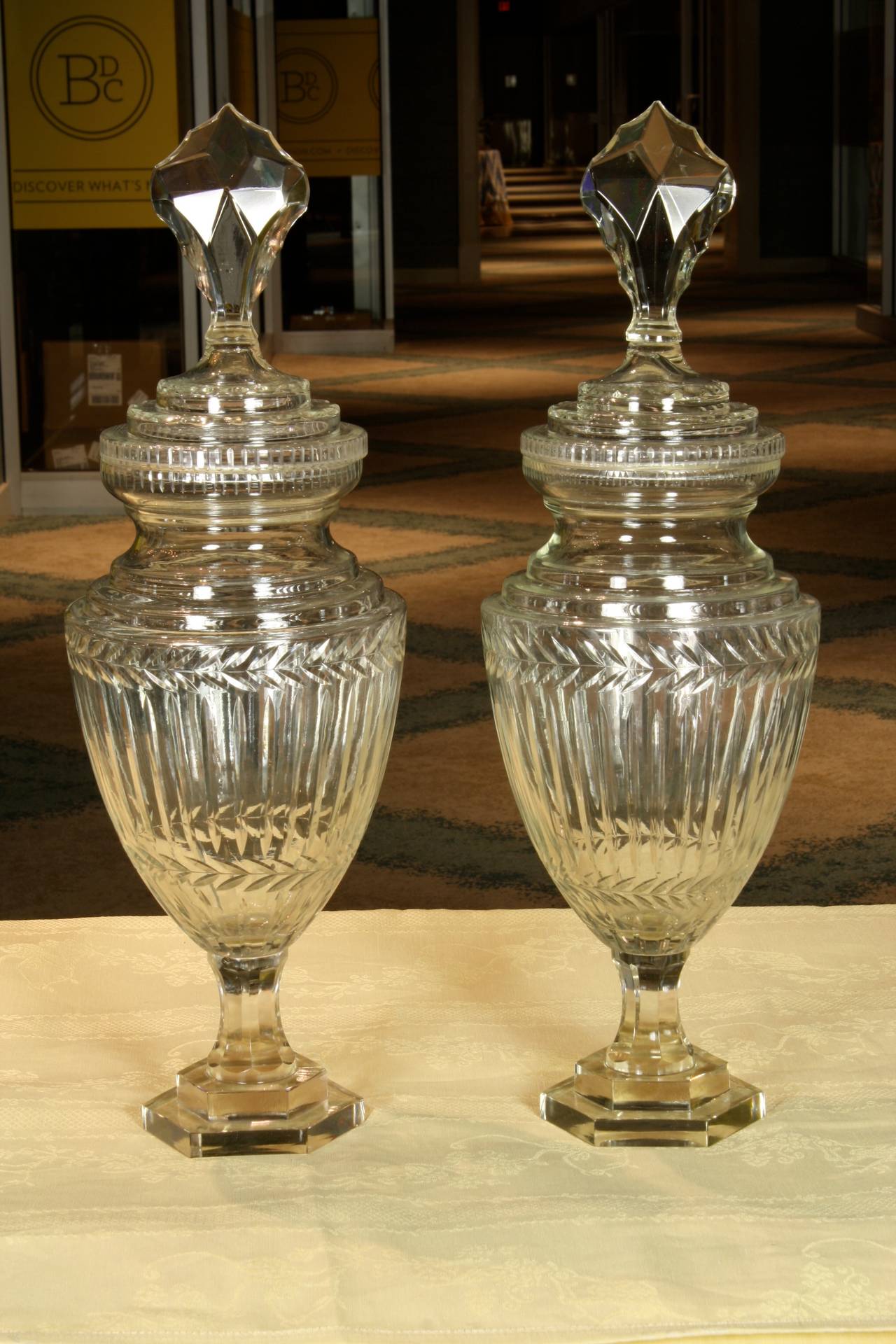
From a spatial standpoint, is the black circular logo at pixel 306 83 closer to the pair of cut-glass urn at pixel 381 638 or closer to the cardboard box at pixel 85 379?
the cardboard box at pixel 85 379

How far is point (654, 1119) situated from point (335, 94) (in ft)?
32.0

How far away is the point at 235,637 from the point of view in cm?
81

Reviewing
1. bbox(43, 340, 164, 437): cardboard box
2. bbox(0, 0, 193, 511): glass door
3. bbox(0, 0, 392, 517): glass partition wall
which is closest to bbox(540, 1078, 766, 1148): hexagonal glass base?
bbox(0, 0, 392, 517): glass partition wall

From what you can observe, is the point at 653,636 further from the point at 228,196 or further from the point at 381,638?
the point at 228,196

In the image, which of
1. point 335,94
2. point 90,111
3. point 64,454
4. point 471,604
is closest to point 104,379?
point 64,454

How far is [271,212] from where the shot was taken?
821 millimetres

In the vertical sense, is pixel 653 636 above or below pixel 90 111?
below

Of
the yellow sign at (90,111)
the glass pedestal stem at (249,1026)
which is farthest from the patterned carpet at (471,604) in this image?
the glass pedestal stem at (249,1026)

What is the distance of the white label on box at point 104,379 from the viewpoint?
19.3 ft

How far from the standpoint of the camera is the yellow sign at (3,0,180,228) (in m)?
5.59

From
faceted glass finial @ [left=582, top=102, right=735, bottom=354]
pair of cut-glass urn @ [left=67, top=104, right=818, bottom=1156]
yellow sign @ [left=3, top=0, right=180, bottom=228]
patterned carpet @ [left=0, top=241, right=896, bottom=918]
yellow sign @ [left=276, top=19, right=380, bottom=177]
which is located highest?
yellow sign @ [left=276, top=19, right=380, bottom=177]

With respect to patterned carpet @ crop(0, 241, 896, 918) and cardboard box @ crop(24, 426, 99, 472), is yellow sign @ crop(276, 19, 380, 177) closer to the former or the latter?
patterned carpet @ crop(0, 241, 896, 918)

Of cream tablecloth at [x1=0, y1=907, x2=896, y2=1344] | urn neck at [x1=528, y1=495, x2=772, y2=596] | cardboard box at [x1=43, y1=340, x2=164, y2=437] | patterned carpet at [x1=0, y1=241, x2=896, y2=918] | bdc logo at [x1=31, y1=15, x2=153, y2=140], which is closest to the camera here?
cream tablecloth at [x1=0, y1=907, x2=896, y2=1344]

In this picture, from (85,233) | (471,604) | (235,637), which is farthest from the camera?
(85,233)
